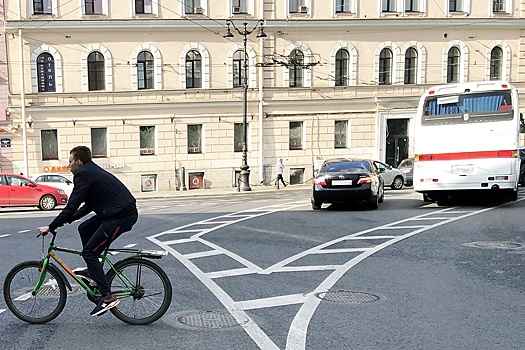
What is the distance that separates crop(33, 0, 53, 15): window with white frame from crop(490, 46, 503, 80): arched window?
26240mm

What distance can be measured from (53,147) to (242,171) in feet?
34.9

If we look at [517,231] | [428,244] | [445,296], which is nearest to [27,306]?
[445,296]

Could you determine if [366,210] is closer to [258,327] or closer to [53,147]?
[258,327]

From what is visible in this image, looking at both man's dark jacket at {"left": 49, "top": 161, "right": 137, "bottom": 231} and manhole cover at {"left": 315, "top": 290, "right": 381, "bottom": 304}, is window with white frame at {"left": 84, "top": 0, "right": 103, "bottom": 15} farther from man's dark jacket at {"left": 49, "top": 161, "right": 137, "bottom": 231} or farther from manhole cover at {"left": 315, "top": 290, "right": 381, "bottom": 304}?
manhole cover at {"left": 315, "top": 290, "right": 381, "bottom": 304}

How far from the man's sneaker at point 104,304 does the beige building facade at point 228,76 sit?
24.8 metres

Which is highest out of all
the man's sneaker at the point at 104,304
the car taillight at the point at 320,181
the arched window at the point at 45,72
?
the arched window at the point at 45,72

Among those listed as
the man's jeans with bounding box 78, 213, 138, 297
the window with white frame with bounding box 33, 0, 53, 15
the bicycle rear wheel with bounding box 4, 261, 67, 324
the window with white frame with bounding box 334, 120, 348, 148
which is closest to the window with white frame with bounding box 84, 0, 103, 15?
the window with white frame with bounding box 33, 0, 53, 15

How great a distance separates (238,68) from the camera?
104 feet

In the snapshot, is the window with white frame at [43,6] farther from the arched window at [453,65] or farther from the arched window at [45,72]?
the arched window at [453,65]

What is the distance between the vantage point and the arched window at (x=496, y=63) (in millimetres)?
33656

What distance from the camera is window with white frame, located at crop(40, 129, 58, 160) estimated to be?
97.1 feet

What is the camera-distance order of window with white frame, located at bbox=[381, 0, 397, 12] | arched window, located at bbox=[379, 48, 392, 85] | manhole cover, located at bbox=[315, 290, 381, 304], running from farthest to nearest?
arched window, located at bbox=[379, 48, 392, 85], window with white frame, located at bbox=[381, 0, 397, 12], manhole cover, located at bbox=[315, 290, 381, 304]

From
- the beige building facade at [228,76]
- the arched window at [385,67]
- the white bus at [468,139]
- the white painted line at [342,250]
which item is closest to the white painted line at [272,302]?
the white painted line at [342,250]

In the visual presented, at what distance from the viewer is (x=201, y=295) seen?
690 centimetres
